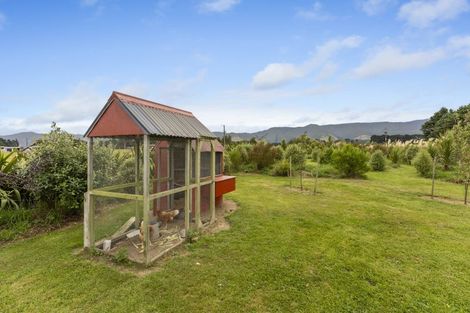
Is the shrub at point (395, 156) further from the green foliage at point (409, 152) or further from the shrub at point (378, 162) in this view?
the shrub at point (378, 162)

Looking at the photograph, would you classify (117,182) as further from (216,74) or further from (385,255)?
(216,74)

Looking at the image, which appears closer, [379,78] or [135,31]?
[135,31]

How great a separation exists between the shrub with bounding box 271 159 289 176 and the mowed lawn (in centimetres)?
860

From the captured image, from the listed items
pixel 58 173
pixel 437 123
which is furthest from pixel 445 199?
pixel 437 123

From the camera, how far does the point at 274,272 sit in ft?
11.8

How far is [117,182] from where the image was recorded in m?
4.88

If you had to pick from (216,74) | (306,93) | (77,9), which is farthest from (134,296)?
(306,93)

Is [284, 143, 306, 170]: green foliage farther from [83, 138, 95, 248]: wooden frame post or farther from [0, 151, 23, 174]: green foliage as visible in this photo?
[0, 151, 23, 174]: green foliage

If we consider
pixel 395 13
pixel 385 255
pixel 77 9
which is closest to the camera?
pixel 385 255

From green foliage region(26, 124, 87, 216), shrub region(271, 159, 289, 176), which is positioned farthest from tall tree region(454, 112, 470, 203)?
green foliage region(26, 124, 87, 216)

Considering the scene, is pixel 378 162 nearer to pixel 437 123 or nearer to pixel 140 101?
pixel 140 101

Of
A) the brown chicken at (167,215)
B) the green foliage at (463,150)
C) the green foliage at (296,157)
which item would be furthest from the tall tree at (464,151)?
the brown chicken at (167,215)

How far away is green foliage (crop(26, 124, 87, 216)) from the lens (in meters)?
5.55

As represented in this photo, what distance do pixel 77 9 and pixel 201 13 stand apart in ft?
13.2
